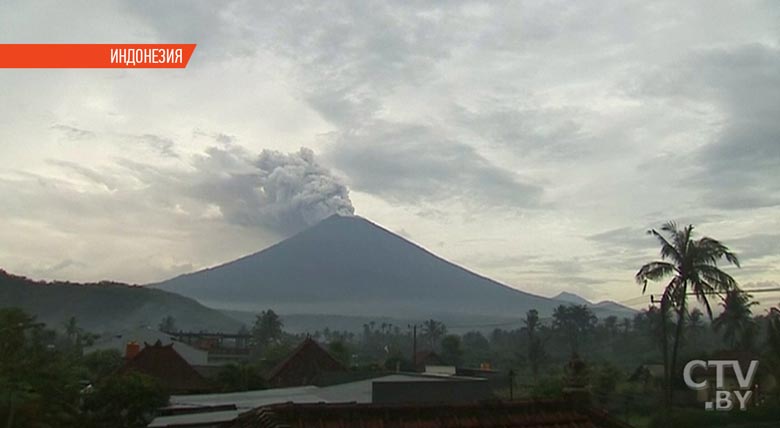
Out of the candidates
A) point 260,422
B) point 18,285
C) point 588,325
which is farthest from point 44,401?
point 18,285

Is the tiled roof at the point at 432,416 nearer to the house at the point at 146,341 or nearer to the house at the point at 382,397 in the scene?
the house at the point at 382,397

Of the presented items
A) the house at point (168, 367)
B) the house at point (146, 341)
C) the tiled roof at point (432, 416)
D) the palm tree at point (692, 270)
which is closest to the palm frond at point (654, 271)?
the palm tree at point (692, 270)

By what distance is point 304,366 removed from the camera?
5206cm

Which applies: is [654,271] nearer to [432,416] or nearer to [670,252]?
[670,252]

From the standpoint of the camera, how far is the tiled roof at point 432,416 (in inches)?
357

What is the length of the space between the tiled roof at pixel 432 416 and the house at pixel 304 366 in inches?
1642

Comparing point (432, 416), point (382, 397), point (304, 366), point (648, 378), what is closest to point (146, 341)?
point (304, 366)

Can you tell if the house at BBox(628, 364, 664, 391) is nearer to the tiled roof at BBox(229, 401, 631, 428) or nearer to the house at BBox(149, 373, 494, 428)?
the house at BBox(149, 373, 494, 428)

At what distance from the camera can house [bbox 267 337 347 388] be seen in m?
51.1

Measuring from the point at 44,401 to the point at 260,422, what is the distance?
621 inches

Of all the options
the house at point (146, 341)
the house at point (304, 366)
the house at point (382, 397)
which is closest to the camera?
the house at point (382, 397)

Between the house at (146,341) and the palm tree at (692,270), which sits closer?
the palm tree at (692,270)

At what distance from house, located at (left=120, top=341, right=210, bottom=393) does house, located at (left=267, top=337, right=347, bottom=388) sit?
7706 mm

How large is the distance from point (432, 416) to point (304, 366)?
144 feet
